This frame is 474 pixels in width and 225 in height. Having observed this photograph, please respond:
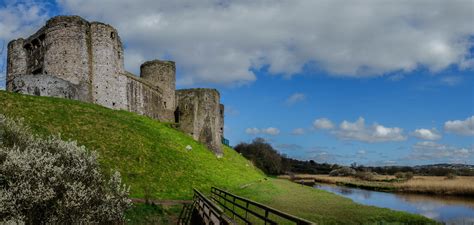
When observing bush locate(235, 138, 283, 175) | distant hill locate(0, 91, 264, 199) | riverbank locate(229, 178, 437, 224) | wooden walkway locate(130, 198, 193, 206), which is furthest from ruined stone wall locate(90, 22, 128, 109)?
bush locate(235, 138, 283, 175)

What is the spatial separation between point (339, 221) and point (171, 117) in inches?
1606

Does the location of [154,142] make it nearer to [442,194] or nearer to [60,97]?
[60,97]

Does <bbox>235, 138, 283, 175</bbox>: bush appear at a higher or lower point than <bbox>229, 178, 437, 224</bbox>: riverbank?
higher

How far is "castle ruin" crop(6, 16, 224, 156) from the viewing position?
42.2 meters

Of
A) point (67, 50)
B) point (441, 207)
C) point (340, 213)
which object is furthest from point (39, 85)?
point (441, 207)

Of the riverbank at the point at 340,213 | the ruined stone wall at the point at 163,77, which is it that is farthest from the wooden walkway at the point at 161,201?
the ruined stone wall at the point at 163,77

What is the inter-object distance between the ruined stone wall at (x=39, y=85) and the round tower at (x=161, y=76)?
18.9 meters

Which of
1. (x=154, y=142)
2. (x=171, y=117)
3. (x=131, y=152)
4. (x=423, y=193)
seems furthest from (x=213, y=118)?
(x=423, y=193)

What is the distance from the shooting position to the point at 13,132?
64.5 feet

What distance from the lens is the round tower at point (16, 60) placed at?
5044 centimetres

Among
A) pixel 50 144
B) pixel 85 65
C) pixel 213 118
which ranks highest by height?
pixel 85 65

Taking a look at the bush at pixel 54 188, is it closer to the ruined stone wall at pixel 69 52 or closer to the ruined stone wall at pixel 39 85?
the ruined stone wall at pixel 39 85

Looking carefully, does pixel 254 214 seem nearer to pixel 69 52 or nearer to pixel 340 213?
pixel 340 213

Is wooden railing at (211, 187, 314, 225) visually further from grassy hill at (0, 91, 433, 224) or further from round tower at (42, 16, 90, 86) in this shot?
round tower at (42, 16, 90, 86)
